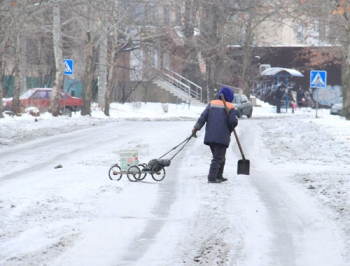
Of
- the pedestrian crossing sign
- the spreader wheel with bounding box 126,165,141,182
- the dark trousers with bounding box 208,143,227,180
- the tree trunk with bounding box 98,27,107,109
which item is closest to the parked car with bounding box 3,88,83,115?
the tree trunk with bounding box 98,27,107,109

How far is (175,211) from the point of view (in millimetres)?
10172

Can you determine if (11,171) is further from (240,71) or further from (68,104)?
(240,71)

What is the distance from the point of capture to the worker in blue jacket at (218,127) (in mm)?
13227

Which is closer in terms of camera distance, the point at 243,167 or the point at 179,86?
the point at 243,167

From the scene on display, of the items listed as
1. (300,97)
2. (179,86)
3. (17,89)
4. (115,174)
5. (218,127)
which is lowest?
(115,174)

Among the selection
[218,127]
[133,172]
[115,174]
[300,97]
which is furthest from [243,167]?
[300,97]

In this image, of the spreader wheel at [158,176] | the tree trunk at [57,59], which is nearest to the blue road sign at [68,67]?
the tree trunk at [57,59]

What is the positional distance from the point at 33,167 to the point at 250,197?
6139mm

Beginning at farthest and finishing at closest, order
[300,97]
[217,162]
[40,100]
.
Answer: [300,97], [40,100], [217,162]

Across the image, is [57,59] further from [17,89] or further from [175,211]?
[175,211]

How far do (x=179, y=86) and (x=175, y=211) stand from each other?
4778cm

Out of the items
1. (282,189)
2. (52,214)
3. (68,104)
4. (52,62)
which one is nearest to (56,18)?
(68,104)

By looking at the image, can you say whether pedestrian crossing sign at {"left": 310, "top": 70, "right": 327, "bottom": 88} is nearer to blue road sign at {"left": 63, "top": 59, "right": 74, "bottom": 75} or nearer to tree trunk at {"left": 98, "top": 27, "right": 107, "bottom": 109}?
blue road sign at {"left": 63, "top": 59, "right": 74, "bottom": 75}

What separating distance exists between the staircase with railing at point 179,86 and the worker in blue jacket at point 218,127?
3965 centimetres
